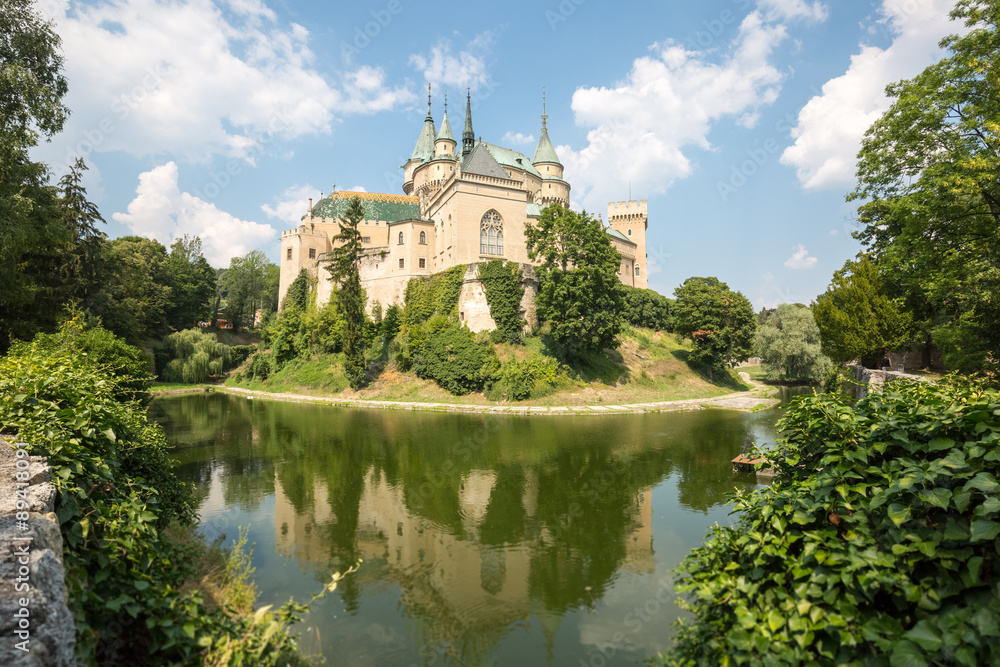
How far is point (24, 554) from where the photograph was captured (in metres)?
2.82

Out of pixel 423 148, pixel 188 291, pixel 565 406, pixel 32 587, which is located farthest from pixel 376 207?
pixel 32 587

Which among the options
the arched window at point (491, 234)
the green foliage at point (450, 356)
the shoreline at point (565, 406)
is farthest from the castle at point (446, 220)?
the shoreline at point (565, 406)

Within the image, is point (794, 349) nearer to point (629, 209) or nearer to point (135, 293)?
point (629, 209)

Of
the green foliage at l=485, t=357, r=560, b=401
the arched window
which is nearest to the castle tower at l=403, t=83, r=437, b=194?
the arched window

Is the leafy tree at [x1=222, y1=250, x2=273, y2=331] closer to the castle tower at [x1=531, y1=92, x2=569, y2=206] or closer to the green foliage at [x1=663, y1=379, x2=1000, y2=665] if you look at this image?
the castle tower at [x1=531, y1=92, x2=569, y2=206]

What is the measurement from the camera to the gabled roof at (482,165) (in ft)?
115

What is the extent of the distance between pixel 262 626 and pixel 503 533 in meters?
5.55

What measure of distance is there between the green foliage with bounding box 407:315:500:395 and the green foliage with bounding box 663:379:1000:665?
23.7m

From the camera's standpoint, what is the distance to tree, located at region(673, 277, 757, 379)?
33094 mm

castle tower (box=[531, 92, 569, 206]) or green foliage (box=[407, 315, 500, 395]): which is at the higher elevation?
castle tower (box=[531, 92, 569, 206])

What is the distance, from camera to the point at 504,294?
101ft

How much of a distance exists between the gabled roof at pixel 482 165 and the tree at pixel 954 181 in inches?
984

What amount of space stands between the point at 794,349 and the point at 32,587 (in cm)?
4149

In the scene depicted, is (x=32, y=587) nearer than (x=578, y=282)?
Yes
